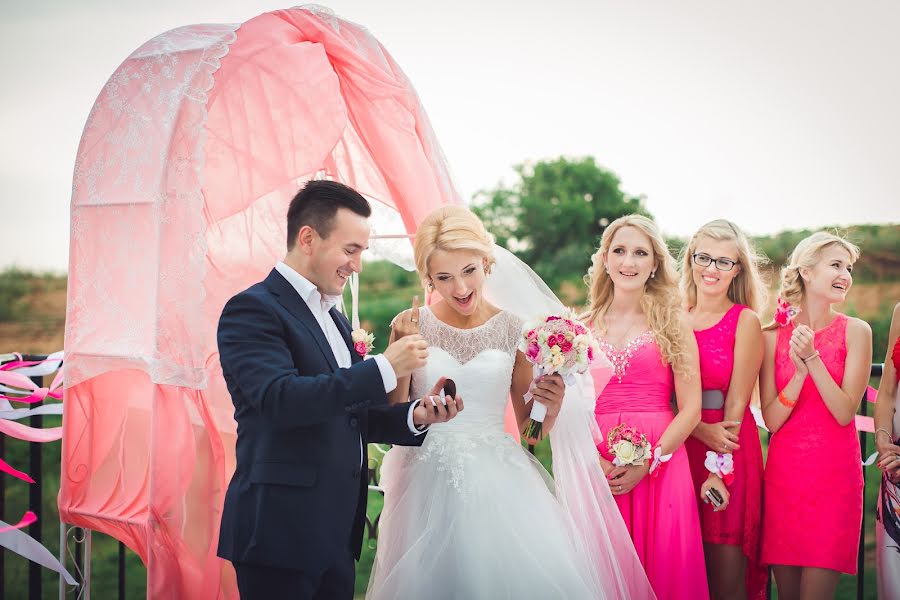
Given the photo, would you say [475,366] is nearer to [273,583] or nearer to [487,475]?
[487,475]

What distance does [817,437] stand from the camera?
318cm

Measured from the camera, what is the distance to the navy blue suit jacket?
2055 mm

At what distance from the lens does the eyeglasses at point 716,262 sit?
3.39 metres

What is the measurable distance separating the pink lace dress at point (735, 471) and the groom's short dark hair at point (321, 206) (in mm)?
1801

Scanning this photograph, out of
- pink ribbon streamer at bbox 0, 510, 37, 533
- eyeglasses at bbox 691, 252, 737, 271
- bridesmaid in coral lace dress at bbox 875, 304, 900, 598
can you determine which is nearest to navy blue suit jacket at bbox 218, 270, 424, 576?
pink ribbon streamer at bbox 0, 510, 37, 533

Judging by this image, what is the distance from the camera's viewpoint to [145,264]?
290cm

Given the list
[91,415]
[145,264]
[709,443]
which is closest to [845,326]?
[709,443]

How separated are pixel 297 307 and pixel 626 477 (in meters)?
1.65

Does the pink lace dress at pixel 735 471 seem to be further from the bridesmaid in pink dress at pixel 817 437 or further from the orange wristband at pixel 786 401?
the orange wristband at pixel 786 401

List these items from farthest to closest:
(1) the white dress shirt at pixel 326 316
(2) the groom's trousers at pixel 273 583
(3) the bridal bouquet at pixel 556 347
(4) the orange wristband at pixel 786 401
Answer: (4) the orange wristband at pixel 786 401 < (3) the bridal bouquet at pixel 556 347 < (1) the white dress shirt at pixel 326 316 < (2) the groom's trousers at pixel 273 583

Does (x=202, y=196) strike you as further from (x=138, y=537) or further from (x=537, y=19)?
(x=537, y=19)

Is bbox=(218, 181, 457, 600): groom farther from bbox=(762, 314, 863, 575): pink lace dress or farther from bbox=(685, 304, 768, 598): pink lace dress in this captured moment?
bbox=(762, 314, 863, 575): pink lace dress

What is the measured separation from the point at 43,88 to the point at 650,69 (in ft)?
26.3

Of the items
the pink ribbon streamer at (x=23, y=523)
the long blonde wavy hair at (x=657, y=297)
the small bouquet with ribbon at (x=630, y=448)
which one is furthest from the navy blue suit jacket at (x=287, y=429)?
the long blonde wavy hair at (x=657, y=297)
